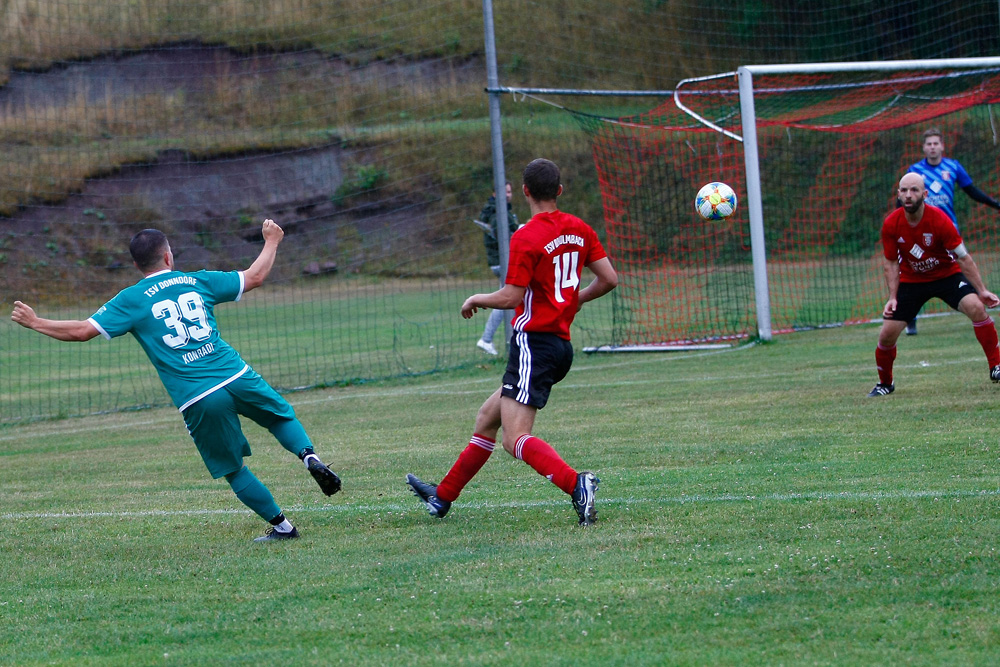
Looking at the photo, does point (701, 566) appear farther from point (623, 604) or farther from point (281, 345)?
point (281, 345)

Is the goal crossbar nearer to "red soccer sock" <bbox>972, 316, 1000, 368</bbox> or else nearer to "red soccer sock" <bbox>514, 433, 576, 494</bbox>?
"red soccer sock" <bbox>972, 316, 1000, 368</bbox>

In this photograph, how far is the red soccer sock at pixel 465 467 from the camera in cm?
595

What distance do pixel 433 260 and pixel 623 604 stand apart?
14.8m

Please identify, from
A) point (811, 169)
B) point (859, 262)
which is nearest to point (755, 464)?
point (859, 262)

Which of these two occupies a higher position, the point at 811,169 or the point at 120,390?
the point at 811,169

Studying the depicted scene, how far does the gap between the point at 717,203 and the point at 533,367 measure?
225 inches

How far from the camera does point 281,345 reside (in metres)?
18.6

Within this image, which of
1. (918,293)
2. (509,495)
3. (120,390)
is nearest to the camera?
(509,495)

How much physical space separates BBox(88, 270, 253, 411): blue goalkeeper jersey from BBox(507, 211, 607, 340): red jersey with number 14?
155cm

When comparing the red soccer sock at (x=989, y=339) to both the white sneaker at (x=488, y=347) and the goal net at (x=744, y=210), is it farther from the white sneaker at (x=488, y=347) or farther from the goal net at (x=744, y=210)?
Result: the white sneaker at (x=488, y=347)

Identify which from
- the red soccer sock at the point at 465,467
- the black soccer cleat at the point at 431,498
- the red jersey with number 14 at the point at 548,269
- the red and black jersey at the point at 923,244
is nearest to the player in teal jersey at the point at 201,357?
the black soccer cleat at the point at 431,498

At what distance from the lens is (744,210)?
2064 centimetres

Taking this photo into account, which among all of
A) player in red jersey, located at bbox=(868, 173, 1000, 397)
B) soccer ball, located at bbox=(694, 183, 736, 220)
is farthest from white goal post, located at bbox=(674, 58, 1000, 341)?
player in red jersey, located at bbox=(868, 173, 1000, 397)

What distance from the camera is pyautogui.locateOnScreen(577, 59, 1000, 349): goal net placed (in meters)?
15.5
